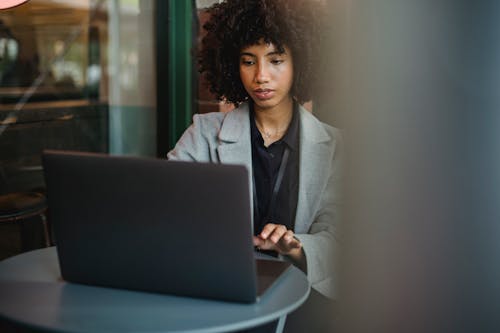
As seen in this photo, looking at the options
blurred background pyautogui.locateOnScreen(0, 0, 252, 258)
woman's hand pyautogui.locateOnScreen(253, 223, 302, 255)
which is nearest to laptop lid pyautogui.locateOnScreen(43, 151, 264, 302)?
woman's hand pyautogui.locateOnScreen(253, 223, 302, 255)

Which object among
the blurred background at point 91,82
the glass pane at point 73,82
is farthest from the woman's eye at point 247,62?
the glass pane at point 73,82

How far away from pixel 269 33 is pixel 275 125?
0.32 m

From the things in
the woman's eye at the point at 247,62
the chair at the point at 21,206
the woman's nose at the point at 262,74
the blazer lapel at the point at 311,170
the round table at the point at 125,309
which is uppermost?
the woman's eye at the point at 247,62

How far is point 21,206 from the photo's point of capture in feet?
9.52

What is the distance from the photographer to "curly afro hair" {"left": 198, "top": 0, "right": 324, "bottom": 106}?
2049 mm

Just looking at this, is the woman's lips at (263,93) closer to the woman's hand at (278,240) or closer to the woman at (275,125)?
the woman at (275,125)

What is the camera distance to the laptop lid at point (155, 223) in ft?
3.69

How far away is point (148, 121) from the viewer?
4004 millimetres

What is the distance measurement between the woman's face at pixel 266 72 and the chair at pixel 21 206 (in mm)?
1391

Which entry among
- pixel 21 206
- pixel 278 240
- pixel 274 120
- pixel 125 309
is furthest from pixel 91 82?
pixel 125 309

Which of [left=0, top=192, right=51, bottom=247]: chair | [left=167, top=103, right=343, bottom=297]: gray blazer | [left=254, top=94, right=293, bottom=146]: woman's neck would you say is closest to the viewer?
[left=167, top=103, right=343, bottom=297]: gray blazer

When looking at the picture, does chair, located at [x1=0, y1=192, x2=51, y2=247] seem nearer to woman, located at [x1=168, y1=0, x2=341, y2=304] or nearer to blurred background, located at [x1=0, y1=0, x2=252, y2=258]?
blurred background, located at [x1=0, y1=0, x2=252, y2=258]

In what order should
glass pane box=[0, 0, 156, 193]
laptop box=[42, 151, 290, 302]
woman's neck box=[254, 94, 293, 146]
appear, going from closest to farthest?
laptop box=[42, 151, 290, 302] < woman's neck box=[254, 94, 293, 146] < glass pane box=[0, 0, 156, 193]

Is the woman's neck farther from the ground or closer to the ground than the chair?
farther from the ground
